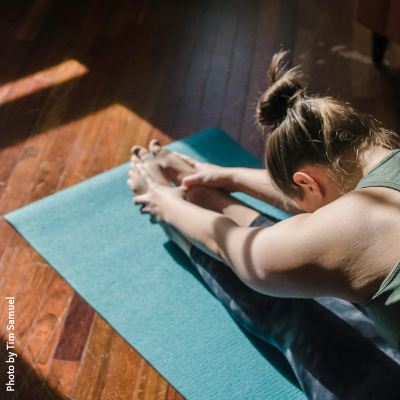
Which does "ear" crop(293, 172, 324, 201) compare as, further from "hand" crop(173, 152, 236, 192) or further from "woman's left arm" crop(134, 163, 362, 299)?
"hand" crop(173, 152, 236, 192)

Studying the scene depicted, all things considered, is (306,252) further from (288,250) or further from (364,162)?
(364,162)

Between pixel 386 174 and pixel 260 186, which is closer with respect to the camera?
pixel 386 174

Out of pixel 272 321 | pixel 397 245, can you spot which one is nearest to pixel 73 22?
pixel 272 321

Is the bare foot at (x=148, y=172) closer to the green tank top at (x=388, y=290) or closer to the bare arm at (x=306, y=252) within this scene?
the bare arm at (x=306, y=252)

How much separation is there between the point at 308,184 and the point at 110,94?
1.41 metres

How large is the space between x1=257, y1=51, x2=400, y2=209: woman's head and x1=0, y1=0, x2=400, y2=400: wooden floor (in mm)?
684

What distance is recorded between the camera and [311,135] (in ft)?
3.02

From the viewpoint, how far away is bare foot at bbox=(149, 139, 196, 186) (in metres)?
1.50

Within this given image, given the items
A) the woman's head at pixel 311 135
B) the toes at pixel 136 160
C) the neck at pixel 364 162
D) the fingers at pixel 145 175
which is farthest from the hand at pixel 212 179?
the neck at pixel 364 162

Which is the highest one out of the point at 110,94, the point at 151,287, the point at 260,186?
the point at 260,186

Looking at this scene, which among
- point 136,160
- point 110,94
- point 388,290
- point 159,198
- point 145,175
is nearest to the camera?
point 388,290

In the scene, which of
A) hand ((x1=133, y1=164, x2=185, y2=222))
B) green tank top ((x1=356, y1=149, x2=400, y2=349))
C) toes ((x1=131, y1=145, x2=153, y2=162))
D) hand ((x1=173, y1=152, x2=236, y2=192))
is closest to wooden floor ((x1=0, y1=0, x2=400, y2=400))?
toes ((x1=131, y1=145, x2=153, y2=162))

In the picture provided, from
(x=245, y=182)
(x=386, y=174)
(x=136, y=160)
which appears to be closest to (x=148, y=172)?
(x=136, y=160)

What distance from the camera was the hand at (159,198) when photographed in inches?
51.9
